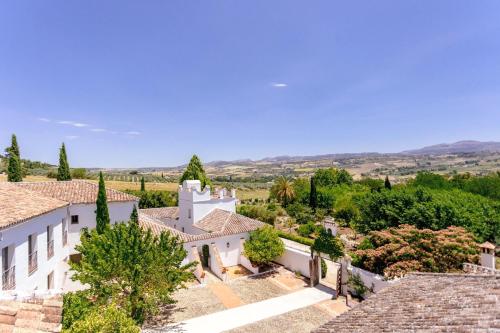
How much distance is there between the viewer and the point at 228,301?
70.7 feet

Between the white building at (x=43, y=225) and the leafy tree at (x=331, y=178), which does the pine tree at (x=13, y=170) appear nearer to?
the white building at (x=43, y=225)

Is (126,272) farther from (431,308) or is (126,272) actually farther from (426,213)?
(426,213)

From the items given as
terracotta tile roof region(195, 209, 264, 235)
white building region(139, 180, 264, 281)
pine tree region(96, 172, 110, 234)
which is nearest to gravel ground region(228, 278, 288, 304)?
white building region(139, 180, 264, 281)

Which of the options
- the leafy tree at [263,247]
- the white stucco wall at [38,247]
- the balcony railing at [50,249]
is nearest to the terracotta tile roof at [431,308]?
the white stucco wall at [38,247]

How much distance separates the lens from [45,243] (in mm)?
19062

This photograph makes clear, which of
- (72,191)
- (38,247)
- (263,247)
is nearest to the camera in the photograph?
(38,247)

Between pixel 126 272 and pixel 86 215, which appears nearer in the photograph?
pixel 126 272

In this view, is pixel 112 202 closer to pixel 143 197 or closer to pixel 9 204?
pixel 9 204

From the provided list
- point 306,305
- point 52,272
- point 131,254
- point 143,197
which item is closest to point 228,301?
point 306,305

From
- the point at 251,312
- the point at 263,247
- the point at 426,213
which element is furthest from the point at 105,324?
the point at 426,213

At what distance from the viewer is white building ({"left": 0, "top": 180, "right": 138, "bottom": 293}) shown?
50.3ft

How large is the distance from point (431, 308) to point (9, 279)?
60.4ft

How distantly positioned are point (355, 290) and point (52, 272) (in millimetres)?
20875

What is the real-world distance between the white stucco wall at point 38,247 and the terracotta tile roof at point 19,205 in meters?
0.43
